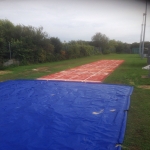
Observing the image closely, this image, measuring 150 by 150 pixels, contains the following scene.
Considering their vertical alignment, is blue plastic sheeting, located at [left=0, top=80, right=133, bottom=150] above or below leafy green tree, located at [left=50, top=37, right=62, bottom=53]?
below

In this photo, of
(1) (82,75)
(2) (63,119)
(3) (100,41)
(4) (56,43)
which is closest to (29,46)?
(4) (56,43)

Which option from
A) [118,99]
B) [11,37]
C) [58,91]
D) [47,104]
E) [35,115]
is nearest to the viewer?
[35,115]

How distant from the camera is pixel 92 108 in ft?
14.9

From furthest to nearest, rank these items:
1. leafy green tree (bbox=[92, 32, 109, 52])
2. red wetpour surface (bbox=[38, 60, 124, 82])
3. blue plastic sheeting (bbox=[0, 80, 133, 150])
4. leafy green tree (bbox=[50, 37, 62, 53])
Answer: leafy green tree (bbox=[92, 32, 109, 52]) → leafy green tree (bbox=[50, 37, 62, 53]) → red wetpour surface (bbox=[38, 60, 124, 82]) → blue plastic sheeting (bbox=[0, 80, 133, 150])

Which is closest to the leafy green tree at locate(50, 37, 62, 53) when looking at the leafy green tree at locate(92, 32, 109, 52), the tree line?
the tree line

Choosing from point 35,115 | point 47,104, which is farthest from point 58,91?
point 35,115

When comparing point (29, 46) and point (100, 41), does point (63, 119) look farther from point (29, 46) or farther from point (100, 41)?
point (100, 41)

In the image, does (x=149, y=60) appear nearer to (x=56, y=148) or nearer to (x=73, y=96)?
(x=73, y=96)

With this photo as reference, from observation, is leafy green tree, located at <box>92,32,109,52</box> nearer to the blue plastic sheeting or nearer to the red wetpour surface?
the red wetpour surface

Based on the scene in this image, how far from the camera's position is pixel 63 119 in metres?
3.81

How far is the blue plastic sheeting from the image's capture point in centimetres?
281

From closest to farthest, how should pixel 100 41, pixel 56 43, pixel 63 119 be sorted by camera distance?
1. pixel 63 119
2. pixel 56 43
3. pixel 100 41

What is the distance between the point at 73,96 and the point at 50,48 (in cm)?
1484

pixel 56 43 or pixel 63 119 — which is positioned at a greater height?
pixel 56 43
